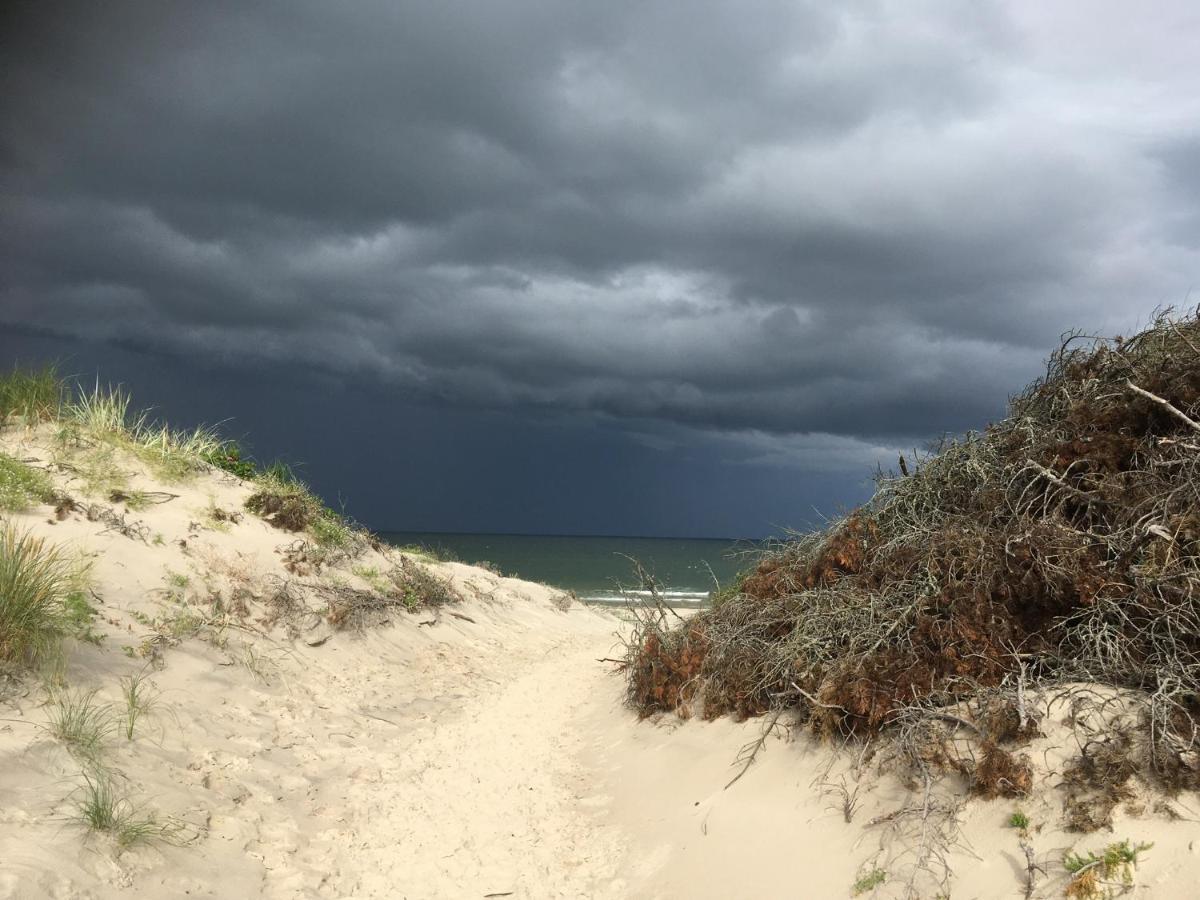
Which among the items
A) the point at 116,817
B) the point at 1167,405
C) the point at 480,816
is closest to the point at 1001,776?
the point at 1167,405

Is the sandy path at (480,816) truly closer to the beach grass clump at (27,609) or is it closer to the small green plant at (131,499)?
the beach grass clump at (27,609)

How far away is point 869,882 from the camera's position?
14.8 ft

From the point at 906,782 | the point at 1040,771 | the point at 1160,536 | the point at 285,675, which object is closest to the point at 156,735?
the point at 285,675

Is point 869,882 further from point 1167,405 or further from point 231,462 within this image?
point 231,462

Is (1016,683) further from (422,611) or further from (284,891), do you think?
(422,611)

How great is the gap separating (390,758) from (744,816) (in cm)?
400

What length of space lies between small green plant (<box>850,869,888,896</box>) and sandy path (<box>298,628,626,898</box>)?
183 centimetres

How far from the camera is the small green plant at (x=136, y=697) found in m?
6.28

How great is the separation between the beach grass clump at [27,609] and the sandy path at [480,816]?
2.90 m

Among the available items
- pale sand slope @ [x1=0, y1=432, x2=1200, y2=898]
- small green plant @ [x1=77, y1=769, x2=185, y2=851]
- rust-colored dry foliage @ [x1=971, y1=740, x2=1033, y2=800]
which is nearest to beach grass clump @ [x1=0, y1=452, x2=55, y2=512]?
pale sand slope @ [x1=0, y1=432, x2=1200, y2=898]

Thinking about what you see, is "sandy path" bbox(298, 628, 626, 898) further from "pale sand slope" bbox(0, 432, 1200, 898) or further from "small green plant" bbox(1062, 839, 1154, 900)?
"small green plant" bbox(1062, 839, 1154, 900)

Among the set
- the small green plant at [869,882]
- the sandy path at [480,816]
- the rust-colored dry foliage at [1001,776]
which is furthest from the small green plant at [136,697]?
the rust-colored dry foliage at [1001,776]

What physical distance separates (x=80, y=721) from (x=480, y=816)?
3303 millimetres

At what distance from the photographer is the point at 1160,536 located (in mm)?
5305
